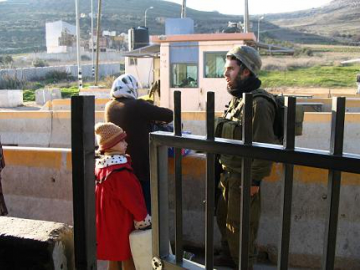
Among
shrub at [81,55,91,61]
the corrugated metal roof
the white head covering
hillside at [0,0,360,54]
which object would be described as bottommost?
the white head covering

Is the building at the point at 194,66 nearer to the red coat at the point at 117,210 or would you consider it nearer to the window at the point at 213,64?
the window at the point at 213,64

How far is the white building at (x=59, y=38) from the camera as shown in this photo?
296ft

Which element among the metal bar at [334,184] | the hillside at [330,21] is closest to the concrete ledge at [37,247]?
the metal bar at [334,184]

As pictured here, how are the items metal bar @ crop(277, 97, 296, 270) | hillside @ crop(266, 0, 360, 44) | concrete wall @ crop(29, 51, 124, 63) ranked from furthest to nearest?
hillside @ crop(266, 0, 360, 44) < concrete wall @ crop(29, 51, 124, 63) < metal bar @ crop(277, 97, 296, 270)

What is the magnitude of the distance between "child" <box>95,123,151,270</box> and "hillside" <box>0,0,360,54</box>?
10208cm

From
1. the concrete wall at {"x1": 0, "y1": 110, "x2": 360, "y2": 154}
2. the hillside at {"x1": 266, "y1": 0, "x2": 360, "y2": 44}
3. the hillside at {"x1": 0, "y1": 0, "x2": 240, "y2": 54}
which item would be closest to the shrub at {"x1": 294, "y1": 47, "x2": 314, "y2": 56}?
the hillside at {"x1": 0, "y1": 0, "x2": 240, "y2": 54}

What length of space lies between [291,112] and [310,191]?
2.45m

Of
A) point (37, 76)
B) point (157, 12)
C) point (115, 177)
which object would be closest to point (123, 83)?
point (115, 177)

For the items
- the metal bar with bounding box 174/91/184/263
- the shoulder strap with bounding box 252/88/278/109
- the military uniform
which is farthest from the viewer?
the shoulder strap with bounding box 252/88/278/109

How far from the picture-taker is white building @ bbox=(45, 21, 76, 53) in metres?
90.2

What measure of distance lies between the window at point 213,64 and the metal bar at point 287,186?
14.0 metres

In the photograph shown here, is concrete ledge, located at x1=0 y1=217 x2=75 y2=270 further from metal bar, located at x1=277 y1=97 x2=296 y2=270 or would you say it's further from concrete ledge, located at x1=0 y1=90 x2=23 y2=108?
concrete ledge, located at x1=0 y1=90 x2=23 y2=108

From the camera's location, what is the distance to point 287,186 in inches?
82.3

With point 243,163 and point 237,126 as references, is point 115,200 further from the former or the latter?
point 243,163
